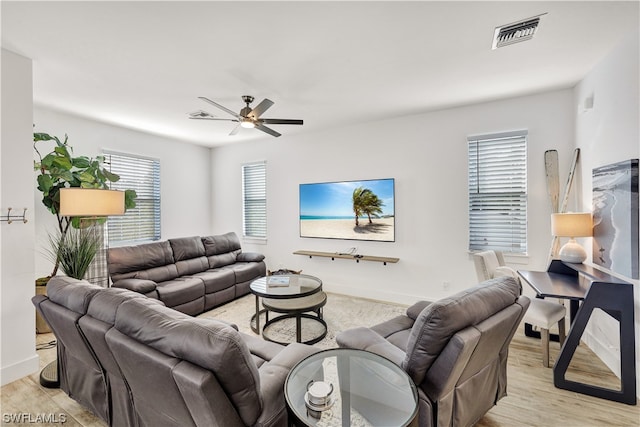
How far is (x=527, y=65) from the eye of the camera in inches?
107

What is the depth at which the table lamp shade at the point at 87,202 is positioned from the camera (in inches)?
91.0

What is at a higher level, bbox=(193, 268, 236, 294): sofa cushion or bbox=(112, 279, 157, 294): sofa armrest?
bbox=(112, 279, 157, 294): sofa armrest

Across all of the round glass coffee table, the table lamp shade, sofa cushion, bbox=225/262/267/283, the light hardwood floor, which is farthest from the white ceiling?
the light hardwood floor

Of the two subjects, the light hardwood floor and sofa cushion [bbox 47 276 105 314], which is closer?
sofa cushion [bbox 47 276 105 314]

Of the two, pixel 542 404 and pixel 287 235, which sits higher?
pixel 287 235

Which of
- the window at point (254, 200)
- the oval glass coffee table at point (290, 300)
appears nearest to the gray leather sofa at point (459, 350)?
the oval glass coffee table at point (290, 300)

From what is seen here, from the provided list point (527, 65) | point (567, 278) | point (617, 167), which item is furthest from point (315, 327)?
point (527, 65)

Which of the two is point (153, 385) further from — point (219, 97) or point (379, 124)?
point (379, 124)

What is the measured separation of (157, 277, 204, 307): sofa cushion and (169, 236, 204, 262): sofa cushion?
1.56 ft

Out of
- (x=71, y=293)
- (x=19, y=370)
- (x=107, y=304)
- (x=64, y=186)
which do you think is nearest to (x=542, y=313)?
(x=107, y=304)

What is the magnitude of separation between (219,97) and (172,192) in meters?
2.77

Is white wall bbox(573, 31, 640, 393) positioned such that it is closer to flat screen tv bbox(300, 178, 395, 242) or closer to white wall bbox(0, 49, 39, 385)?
flat screen tv bbox(300, 178, 395, 242)

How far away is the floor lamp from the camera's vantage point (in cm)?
231

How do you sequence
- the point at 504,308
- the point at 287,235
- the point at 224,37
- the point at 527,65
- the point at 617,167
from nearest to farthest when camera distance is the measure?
the point at 504,308, the point at 224,37, the point at 617,167, the point at 527,65, the point at 287,235
